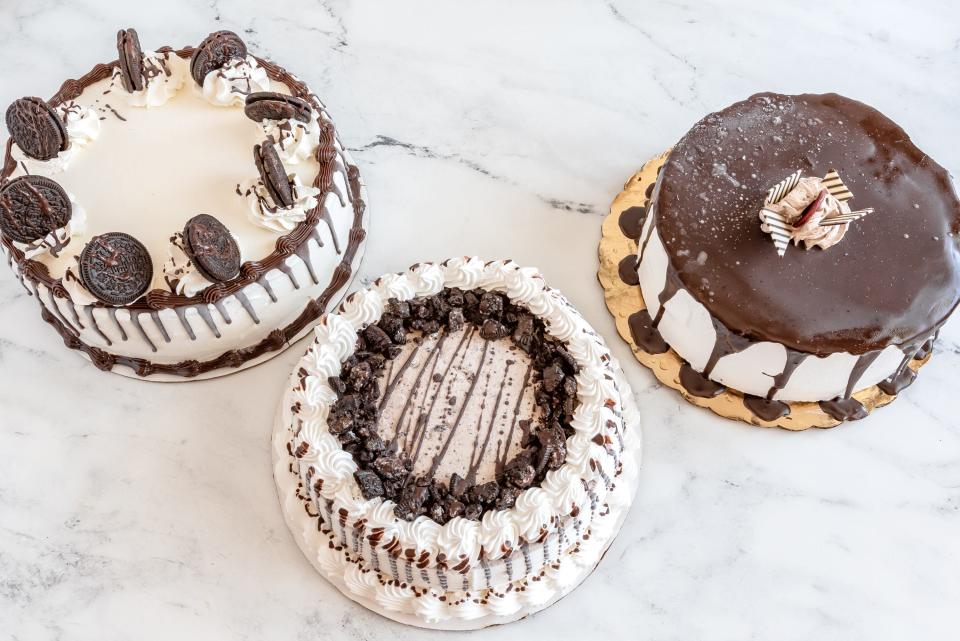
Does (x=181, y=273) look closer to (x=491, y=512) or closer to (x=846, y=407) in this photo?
(x=491, y=512)

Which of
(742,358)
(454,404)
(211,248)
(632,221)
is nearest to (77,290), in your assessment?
(211,248)

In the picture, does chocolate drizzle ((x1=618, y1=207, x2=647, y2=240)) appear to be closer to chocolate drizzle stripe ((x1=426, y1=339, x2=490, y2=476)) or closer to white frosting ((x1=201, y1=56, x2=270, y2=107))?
chocolate drizzle stripe ((x1=426, y1=339, x2=490, y2=476))

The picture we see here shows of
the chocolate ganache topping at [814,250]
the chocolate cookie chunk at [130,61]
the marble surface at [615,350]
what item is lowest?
the marble surface at [615,350]

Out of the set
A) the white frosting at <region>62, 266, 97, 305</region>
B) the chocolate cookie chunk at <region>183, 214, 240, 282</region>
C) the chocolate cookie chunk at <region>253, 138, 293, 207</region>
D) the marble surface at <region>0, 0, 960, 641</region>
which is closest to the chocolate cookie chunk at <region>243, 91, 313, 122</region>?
the chocolate cookie chunk at <region>253, 138, 293, 207</region>

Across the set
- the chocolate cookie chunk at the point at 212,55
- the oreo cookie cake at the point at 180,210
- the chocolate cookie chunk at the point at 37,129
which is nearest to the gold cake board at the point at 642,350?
the oreo cookie cake at the point at 180,210

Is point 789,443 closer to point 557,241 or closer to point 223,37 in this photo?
point 557,241

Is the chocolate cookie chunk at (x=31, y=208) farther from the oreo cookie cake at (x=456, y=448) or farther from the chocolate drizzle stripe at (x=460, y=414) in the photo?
the chocolate drizzle stripe at (x=460, y=414)
